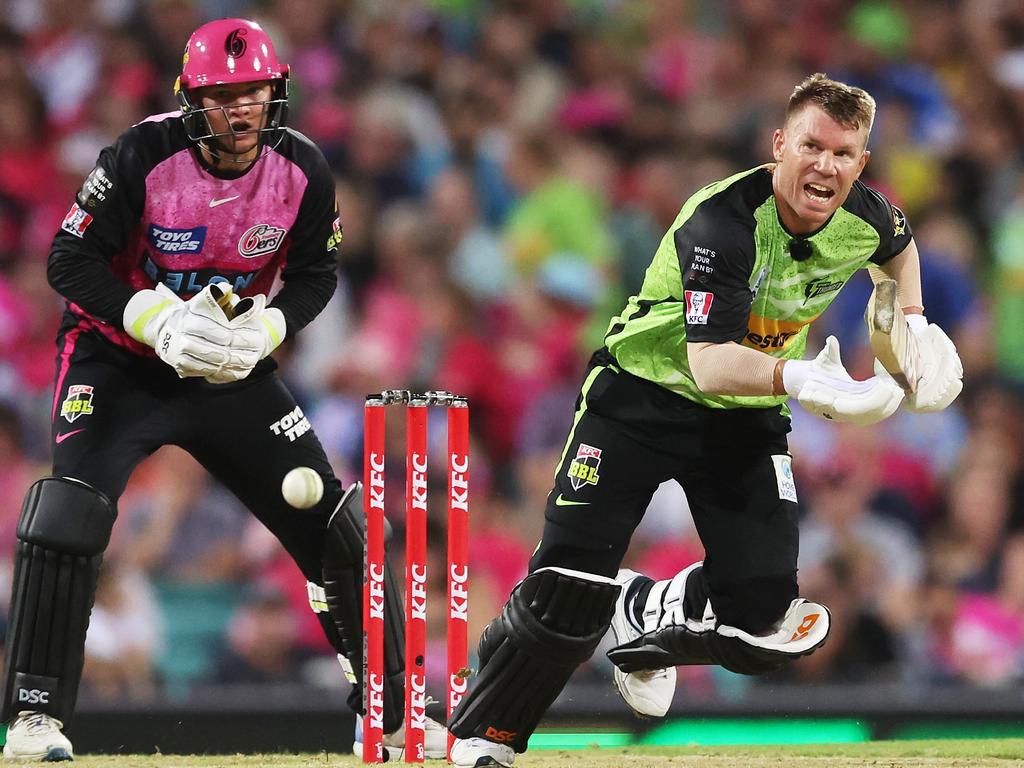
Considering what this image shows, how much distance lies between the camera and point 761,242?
4.39 meters

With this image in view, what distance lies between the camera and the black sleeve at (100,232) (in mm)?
4680

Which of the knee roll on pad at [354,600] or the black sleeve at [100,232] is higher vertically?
the black sleeve at [100,232]

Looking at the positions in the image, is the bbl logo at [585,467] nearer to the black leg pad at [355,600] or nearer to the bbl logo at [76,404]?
the black leg pad at [355,600]

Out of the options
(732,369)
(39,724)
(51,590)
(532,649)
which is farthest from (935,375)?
(39,724)

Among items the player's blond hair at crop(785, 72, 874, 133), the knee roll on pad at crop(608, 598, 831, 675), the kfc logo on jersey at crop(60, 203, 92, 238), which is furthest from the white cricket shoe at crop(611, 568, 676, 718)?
the kfc logo on jersey at crop(60, 203, 92, 238)

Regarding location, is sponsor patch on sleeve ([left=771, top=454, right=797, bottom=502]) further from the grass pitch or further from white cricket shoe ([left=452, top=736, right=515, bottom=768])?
white cricket shoe ([left=452, top=736, right=515, bottom=768])

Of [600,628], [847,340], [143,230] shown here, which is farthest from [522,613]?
[847,340]

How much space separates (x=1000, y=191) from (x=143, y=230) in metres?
5.48

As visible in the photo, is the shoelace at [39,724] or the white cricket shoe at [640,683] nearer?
the shoelace at [39,724]

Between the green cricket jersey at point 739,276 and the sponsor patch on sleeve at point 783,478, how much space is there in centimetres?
17

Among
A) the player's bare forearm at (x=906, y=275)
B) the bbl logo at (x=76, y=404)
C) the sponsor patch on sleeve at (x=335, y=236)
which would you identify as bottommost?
the bbl logo at (x=76, y=404)

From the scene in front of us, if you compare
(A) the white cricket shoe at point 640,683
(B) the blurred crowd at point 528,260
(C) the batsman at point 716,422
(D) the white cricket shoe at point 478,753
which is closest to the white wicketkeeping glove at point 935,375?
(C) the batsman at point 716,422

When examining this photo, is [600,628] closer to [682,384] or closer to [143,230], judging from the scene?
[682,384]

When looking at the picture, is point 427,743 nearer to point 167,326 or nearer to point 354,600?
point 354,600
